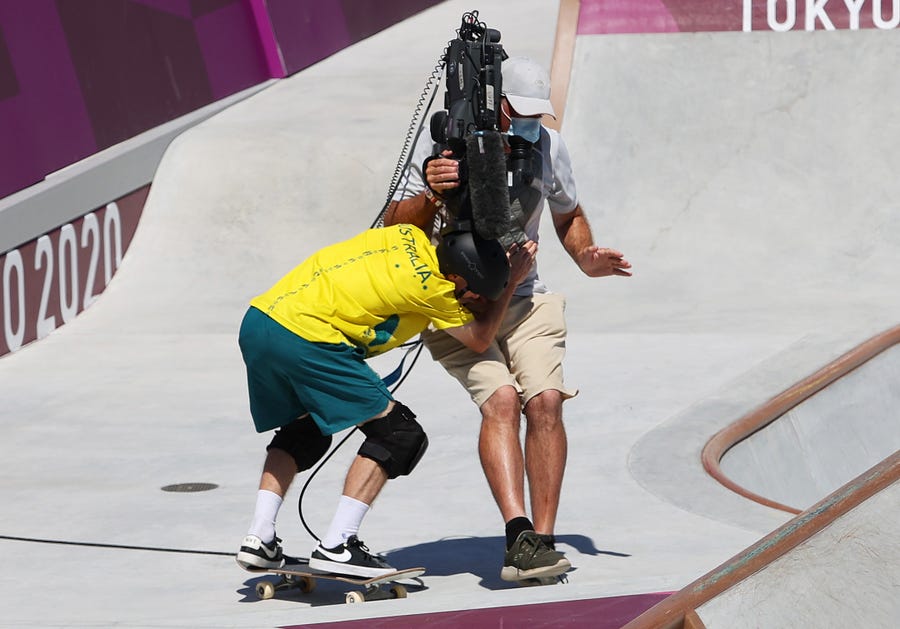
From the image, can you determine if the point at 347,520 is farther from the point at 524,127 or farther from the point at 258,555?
the point at 524,127

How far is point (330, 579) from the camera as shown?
4762 millimetres

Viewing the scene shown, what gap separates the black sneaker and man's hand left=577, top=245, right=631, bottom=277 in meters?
0.95

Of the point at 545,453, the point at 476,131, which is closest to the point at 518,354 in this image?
the point at 545,453

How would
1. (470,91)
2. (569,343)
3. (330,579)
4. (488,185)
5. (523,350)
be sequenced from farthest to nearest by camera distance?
1. (569,343)
2. (523,350)
3. (330,579)
4. (470,91)
5. (488,185)

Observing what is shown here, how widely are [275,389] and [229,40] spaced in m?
8.81

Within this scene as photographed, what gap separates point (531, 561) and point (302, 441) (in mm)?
830

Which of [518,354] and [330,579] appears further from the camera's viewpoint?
[518,354]

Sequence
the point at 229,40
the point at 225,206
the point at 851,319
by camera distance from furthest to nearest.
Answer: the point at 229,40, the point at 225,206, the point at 851,319

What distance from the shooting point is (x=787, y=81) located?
1098 centimetres

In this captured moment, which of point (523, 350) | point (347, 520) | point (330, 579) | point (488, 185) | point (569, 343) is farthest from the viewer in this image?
point (569, 343)

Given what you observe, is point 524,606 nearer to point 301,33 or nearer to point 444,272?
point 444,272

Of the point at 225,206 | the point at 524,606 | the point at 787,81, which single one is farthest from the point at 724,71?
the point at 524,606

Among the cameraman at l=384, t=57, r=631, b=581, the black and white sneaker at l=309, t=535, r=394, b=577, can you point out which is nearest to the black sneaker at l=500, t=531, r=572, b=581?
the cameraman at l=384, t=57, r=631, b=581

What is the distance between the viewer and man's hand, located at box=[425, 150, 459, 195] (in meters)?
4.51
